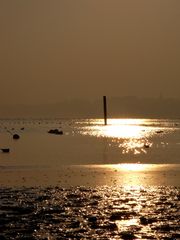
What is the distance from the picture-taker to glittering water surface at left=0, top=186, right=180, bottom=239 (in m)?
17.2

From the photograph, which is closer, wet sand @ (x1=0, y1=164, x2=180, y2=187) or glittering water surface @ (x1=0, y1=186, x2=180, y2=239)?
glittering water surface @ (x1=0, y1=186, x2=180, y2=239)

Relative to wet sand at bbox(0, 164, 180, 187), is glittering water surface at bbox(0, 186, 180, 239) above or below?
below

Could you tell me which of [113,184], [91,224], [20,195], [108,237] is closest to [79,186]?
[113,184]

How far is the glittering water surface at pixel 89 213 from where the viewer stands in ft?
56.4

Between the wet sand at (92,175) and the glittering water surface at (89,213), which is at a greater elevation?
the wet sand at (92,175)

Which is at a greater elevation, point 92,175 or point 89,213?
point 92,175

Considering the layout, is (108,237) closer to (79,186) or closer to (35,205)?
(35,205)

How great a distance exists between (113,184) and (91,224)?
1298cm

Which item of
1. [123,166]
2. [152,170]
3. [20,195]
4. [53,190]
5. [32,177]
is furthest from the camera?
[123,166]

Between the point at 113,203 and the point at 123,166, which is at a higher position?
the point at 123,166

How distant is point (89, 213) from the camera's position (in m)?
20.8

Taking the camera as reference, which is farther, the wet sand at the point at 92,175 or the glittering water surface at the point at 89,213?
the wet sand at the point at 92,175

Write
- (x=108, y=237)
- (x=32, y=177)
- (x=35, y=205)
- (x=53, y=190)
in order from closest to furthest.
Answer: (x=108, y=237) < (x=35, y=205) < (x=53, y=190) < (x=32, y=177)

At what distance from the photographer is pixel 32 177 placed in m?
35.8
